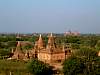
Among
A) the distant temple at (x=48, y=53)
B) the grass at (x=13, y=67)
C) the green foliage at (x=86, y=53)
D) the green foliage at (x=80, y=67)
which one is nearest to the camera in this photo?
the green foliage at (x=80, y=67)

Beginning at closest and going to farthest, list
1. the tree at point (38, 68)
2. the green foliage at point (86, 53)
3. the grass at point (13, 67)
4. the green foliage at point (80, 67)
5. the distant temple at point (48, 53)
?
1. the green foliage at point (80, 67)
2. the tree at point (38, 68)
3. the grass at point (13, 67)
4. the distant temple at point (48, 53)
5. the green foliage at point (86, 53)

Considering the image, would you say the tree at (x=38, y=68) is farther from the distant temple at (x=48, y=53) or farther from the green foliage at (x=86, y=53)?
the green foliage at (x=86, y=53)

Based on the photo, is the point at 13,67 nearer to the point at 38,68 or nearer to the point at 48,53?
the point at 38,68

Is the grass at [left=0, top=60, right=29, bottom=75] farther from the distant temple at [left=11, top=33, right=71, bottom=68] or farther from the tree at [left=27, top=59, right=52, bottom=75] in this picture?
the distant temple at [left=11, top=33, right=71, bottom=68]

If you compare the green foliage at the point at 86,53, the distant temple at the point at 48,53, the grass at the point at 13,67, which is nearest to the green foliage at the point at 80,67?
the distant temple at the point at 48,53

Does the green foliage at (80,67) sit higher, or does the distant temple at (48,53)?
the distant temple at (48,53)

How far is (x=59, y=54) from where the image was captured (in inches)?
1217

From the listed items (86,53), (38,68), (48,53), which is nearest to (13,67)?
(38,68)

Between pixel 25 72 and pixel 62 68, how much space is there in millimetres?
3323

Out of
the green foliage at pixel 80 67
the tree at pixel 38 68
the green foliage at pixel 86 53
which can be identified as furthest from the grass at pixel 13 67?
the green foliage at pixel 86 53

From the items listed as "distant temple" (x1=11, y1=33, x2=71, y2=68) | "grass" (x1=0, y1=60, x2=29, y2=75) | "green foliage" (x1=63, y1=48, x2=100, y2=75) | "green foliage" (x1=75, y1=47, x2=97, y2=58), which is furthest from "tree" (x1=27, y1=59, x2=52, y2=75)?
"green foliage" (x1=75, y1=47, x2=97, y2=58)

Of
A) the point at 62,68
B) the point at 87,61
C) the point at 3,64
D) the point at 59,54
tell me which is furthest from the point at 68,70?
the point at 3,64

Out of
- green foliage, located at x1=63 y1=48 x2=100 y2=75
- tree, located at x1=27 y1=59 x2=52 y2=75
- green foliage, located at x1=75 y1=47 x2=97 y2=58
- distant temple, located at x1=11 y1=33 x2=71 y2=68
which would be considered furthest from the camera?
green foliage, located at x1=75 y1=47 x2=97 y2=58

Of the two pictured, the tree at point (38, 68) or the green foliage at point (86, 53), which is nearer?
the tree at point (38, 68)
